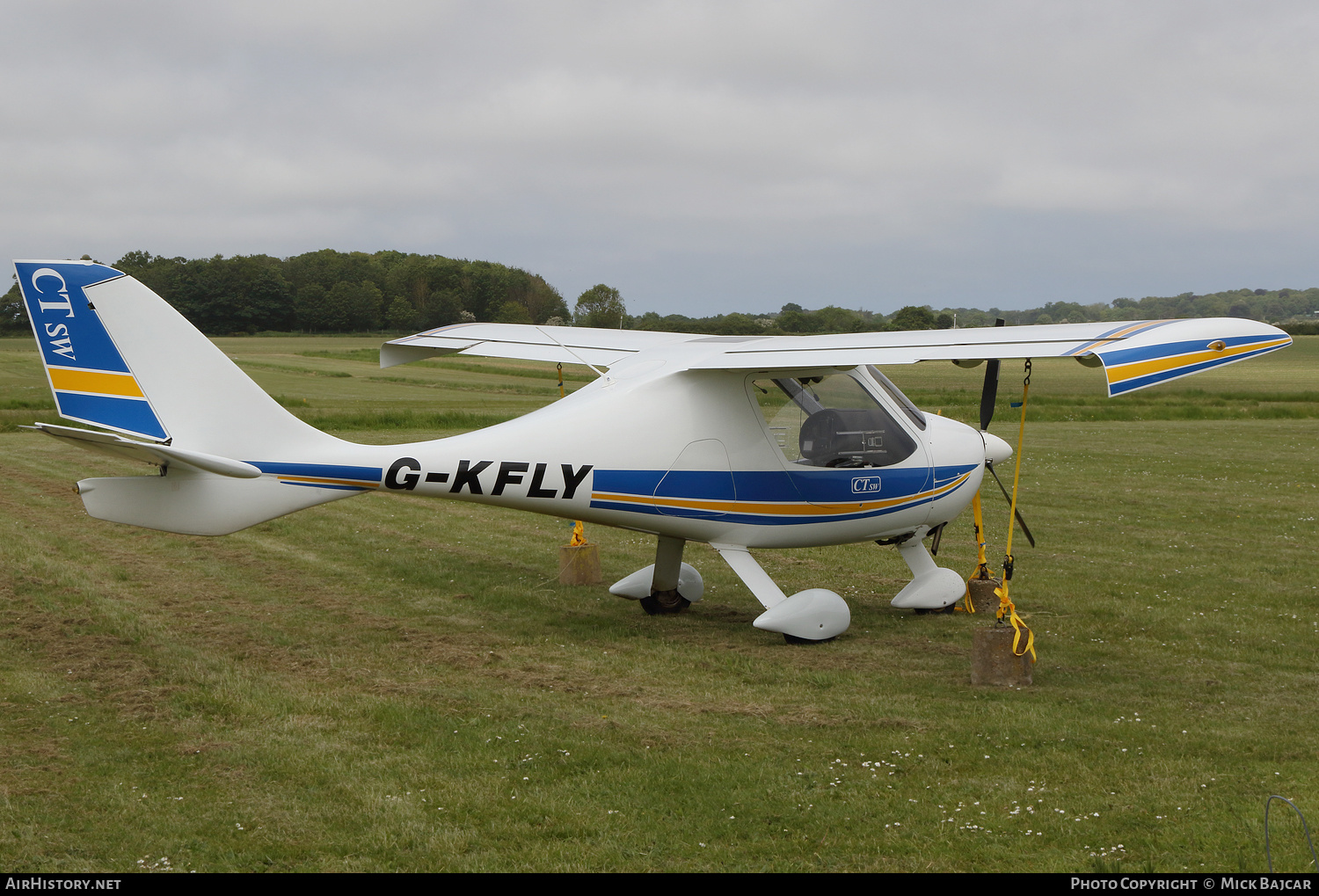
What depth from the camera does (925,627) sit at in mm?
9320

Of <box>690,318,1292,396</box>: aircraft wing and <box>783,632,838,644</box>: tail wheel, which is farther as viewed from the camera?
<box>783,632,838,644</box>: tail wheel

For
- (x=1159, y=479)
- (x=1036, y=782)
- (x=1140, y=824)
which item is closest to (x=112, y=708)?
(x=1036, y=782)

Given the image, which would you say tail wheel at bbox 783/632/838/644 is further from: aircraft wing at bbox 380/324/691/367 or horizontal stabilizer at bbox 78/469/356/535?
horizontal stabilizer at bbox 78/469/356/535

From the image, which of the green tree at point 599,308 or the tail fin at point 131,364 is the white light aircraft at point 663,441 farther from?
the green tree at point 599,308

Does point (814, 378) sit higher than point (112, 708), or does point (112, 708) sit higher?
point (814, 378)

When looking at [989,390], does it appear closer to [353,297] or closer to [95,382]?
[95,382]

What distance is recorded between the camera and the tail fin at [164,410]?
6980mm

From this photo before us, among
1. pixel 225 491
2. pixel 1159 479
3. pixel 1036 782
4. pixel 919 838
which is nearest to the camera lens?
pixel 919 838

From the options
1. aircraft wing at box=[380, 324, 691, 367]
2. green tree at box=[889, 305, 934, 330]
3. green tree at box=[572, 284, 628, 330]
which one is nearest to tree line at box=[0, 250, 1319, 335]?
green tree at box=[889, 305, 934, 330]

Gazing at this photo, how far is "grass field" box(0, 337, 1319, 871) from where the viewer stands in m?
4.78

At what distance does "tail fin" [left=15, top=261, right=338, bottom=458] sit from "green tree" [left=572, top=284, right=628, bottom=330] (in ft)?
37.0

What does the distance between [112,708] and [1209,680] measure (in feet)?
24.9

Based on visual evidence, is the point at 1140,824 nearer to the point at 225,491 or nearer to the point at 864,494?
the point at 864,494

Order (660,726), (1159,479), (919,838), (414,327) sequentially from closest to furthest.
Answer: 1. (919,838)
2. (660,726)
3. (1159,479)
4. (414,327)
